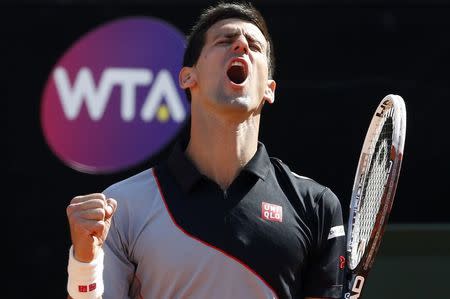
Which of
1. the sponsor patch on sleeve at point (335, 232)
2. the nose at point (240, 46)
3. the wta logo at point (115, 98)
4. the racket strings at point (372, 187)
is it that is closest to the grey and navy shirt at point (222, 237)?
the sponsor patch on sleeve at point (335, 232)

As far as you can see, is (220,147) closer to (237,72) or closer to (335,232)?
(237,72)

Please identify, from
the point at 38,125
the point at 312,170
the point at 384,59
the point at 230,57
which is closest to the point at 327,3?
the point at 384,59

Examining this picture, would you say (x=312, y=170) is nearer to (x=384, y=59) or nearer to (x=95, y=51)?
(x=384, y=59)

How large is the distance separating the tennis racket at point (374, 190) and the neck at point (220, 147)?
0.41 metres

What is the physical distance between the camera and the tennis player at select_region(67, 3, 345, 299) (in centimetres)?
303

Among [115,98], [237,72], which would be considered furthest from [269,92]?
[115,98]

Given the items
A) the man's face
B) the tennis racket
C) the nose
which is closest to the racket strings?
the tennis racket

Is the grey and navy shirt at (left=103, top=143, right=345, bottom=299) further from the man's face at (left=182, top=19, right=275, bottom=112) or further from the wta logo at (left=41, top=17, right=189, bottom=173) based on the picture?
the wta logo at (left=41, top=17, right=189, bottom=173)

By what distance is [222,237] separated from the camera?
10.1 feet

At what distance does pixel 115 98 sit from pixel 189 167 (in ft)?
7.92

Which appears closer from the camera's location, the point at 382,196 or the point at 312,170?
the point at 382,196

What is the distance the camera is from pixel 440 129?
5.45 metres

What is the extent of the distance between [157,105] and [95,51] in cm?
39

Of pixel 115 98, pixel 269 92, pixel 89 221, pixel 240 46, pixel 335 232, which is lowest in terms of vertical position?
pixel 115 98
